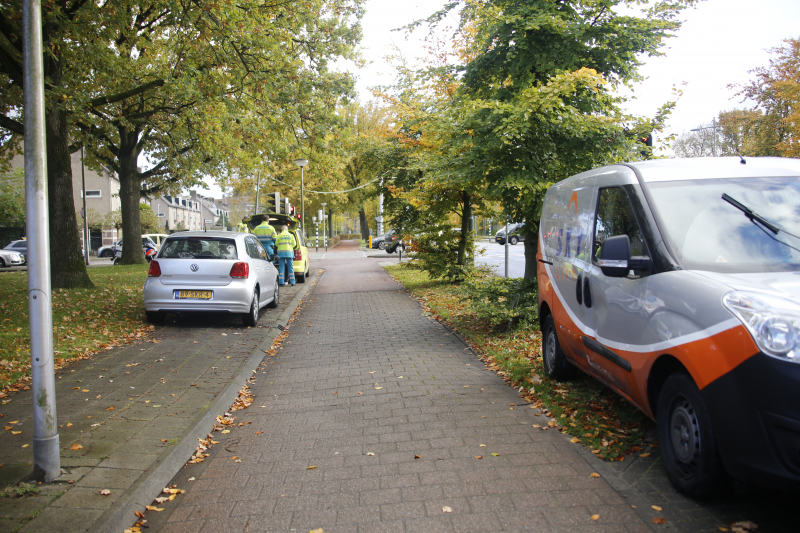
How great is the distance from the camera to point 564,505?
3.30 m

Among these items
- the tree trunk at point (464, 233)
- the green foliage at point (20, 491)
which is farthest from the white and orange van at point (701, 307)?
the tree trunk at point (464, 233)

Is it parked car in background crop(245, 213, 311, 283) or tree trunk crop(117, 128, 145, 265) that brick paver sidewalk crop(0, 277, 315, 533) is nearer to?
parked car in background crop(245, 213, 311, 283)

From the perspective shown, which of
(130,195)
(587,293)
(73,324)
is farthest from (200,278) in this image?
(130,195)

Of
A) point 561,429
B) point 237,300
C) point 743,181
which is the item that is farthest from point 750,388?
point 237,300

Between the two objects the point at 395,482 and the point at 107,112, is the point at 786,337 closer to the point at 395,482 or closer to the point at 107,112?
the point at 395,482

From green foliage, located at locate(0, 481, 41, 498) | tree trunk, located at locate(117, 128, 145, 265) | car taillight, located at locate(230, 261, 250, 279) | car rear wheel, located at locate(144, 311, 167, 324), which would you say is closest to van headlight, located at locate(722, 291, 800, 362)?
green foliage, located at locate(0, 481, 41, 498)

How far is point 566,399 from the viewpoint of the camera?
5273 millimetres

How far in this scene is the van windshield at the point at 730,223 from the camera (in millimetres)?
3316

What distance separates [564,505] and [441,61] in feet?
61.7

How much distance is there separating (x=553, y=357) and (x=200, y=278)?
6.10 m

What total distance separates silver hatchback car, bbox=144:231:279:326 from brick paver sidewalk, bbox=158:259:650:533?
2854 mm

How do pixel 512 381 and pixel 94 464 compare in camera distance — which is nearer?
pixel 94 464

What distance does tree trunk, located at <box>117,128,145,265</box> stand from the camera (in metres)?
22.3

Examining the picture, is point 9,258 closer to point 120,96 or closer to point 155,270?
point 120,96
